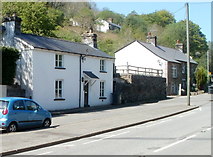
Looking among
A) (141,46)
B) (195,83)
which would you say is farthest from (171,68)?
(195,83)

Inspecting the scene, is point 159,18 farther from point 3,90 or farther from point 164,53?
point 3,90

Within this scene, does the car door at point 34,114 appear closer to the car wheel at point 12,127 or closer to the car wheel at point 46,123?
the car wheel at point 46,123

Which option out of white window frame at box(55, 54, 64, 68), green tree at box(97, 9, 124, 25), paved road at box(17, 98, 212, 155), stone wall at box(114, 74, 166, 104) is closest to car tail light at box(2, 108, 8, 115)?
paved road at box(17, 98, 212, 155)

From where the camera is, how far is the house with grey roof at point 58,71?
2459 cm

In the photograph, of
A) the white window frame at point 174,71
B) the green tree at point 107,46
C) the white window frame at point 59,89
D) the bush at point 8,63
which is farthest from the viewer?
the green tree at point 107,46

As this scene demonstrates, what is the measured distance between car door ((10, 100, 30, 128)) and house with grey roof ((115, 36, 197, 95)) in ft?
115

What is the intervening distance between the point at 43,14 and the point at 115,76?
54.3ft

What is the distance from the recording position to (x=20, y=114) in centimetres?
1472

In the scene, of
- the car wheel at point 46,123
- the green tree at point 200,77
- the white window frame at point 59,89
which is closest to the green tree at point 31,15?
the white window frame at point 59,89

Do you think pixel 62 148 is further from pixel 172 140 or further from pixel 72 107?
pixel 72 107

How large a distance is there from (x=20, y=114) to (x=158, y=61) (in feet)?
119

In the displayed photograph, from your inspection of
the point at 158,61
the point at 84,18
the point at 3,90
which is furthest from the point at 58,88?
the point at 84,18

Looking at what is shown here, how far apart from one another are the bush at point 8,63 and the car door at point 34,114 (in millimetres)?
7782

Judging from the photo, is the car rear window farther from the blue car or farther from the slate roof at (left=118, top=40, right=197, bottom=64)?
the slate roof at (left=118, top=40, right=197, bottom=64)
